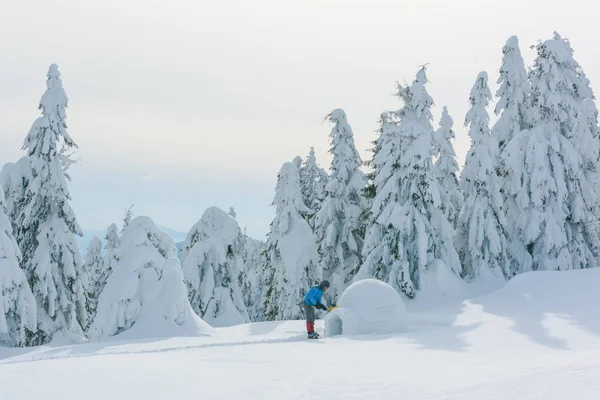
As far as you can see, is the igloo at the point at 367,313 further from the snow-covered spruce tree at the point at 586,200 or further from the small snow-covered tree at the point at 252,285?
the small snow-covered tree at the point at 252,285

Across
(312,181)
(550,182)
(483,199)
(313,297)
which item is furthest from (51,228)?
(550,182)

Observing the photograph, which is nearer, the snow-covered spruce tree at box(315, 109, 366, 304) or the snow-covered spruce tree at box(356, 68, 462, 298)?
the snow-covered spruce tree at box(356, 68, 462, 298)

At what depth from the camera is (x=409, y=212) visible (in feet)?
81.0

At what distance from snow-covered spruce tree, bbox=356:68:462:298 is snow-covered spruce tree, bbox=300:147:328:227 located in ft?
36.4

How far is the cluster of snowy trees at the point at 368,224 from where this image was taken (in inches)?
832

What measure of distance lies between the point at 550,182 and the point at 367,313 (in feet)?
51.0

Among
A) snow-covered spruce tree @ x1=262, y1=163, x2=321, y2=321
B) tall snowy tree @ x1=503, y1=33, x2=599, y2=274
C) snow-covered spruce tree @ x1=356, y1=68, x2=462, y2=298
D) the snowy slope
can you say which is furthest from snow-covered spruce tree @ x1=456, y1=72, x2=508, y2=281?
the snowy slope

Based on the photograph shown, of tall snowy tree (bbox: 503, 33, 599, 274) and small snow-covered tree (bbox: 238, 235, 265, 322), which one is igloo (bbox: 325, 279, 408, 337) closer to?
tall snowy tree (bbox: 503, 33, 599, 274)

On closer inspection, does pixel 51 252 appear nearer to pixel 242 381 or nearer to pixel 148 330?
pixel 148 330

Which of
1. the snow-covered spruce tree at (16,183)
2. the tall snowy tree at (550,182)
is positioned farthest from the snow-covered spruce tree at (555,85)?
the snow-covered spruce tree at (16,183)

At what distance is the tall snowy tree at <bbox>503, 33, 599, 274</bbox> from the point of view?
26.9m

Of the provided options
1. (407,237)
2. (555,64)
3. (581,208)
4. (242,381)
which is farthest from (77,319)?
(555,64)

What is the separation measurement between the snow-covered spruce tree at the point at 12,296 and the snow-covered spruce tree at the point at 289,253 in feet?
42.2

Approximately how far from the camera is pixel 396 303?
1661 cm
